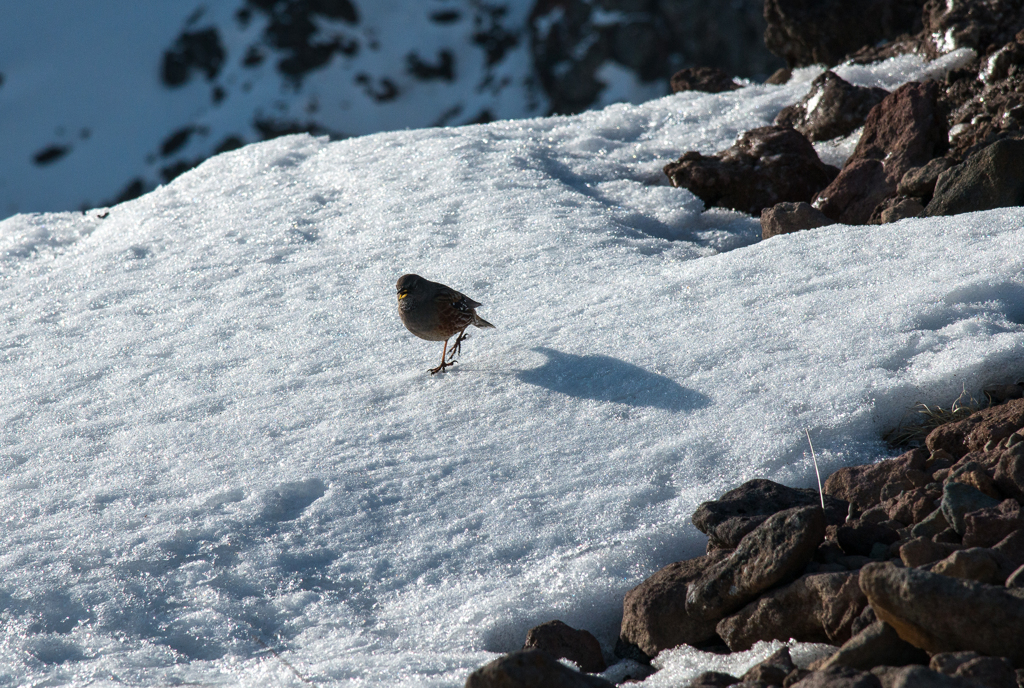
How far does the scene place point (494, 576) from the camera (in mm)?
3301

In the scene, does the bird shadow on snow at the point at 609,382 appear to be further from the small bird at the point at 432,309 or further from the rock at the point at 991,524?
the rock at the point at 991,524

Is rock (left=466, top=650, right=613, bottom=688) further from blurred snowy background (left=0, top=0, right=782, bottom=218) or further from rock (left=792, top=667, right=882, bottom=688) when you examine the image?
blurred snowy background (left=0, top=0, right=782, bottom=218)

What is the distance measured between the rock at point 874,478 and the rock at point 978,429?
16 cm

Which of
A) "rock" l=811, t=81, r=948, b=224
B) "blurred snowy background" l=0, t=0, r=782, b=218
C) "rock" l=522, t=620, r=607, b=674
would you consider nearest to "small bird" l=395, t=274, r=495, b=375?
"rock" l=522, t=620, r=607, b=674

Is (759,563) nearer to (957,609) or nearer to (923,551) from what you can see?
(923,551)

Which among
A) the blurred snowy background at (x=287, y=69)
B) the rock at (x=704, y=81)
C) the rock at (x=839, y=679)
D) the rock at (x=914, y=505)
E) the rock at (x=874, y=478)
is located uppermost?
the blurred snowy background at (x=287, y=69)

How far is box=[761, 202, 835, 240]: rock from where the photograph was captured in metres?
6.26

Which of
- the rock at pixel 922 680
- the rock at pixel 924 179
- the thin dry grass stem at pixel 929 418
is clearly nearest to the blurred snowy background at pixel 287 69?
the rock at pixel 924 179

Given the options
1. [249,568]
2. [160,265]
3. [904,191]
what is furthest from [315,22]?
[249,568]

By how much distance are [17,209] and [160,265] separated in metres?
26.8

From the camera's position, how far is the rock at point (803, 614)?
8.16 feet

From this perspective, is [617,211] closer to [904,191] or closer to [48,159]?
[904,191]

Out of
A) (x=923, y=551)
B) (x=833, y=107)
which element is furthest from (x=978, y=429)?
(x=833, y=107)

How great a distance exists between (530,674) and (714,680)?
1.83ft
